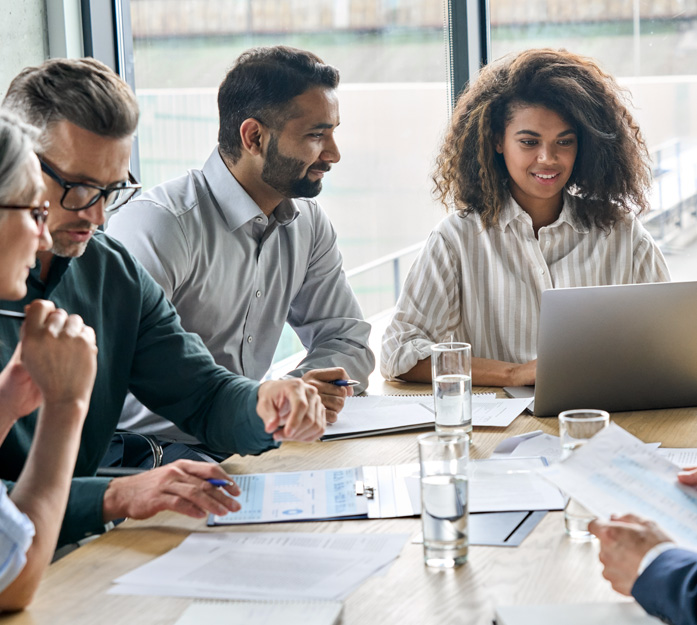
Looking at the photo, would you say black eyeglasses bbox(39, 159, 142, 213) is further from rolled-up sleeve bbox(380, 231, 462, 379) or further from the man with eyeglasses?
rolled-up sleeve bbox(380, 231, 462, 379)

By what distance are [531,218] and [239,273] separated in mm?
812

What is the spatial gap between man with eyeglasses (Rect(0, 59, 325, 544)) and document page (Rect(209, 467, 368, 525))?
0.04 metres

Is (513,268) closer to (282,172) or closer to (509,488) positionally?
(282,172)

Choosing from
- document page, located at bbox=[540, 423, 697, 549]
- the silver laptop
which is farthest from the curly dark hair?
document page, located at bbox=[540, 423, 697, 549]

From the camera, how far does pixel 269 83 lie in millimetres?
2248

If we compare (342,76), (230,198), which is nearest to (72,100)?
(230,198)

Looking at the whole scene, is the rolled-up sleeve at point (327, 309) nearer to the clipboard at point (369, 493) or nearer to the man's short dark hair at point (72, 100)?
the clipboard at point (369, 493)

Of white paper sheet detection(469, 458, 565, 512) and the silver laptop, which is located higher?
the silver laptop

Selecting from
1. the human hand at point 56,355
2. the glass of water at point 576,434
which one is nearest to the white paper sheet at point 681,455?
the glass of water at point 576,434

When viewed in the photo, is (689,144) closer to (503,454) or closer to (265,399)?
(503,454)

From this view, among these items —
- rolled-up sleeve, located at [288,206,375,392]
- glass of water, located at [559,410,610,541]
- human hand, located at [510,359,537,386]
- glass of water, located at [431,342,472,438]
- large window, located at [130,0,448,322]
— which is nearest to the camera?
glass of water, located at [559,410,610,541]

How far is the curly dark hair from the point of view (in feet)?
7.91

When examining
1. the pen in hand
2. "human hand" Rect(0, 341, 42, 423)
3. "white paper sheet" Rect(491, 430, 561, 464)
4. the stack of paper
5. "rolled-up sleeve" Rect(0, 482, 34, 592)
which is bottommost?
"white paper sheet" Rect(491, 430, 561, 464)

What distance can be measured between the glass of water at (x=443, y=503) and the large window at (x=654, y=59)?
6.79 ft
